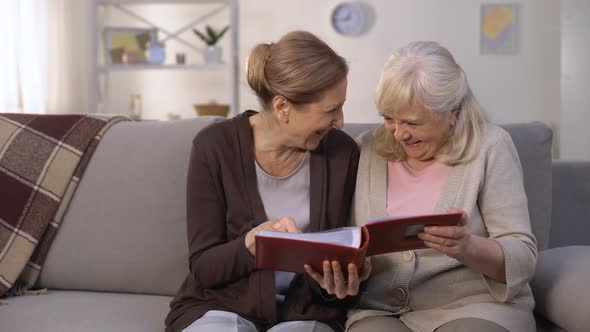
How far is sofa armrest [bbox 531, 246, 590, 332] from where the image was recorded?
159 centimetres

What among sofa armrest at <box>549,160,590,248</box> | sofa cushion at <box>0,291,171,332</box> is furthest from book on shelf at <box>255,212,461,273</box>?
sofa armrest at <box>549,160,590,248</box>

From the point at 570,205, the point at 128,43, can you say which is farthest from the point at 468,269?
the point at 128,43

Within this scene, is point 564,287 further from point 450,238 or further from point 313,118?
point 313,118

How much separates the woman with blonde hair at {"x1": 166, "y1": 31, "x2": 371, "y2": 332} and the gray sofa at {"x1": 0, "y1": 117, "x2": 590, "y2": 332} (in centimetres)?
26

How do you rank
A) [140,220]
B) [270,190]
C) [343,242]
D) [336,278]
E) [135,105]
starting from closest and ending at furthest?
[343,242] → [336,278] → [270,190] → [140,220] → [135,105]

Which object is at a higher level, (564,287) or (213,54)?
(213,54)

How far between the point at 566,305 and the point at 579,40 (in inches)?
149

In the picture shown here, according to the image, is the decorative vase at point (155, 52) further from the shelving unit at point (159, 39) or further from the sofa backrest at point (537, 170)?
the sofa backrest at point (537, 170)

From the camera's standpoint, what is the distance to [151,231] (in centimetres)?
204

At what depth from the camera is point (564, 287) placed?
5.45ft

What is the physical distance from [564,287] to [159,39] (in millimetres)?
4555

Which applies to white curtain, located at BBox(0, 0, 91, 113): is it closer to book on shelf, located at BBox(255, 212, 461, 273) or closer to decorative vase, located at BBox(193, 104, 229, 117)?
decorative vase, located at BBox(193, 104, 229, 117)

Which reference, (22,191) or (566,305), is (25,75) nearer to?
(22,191)

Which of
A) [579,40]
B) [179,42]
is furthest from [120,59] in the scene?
[579,40]
